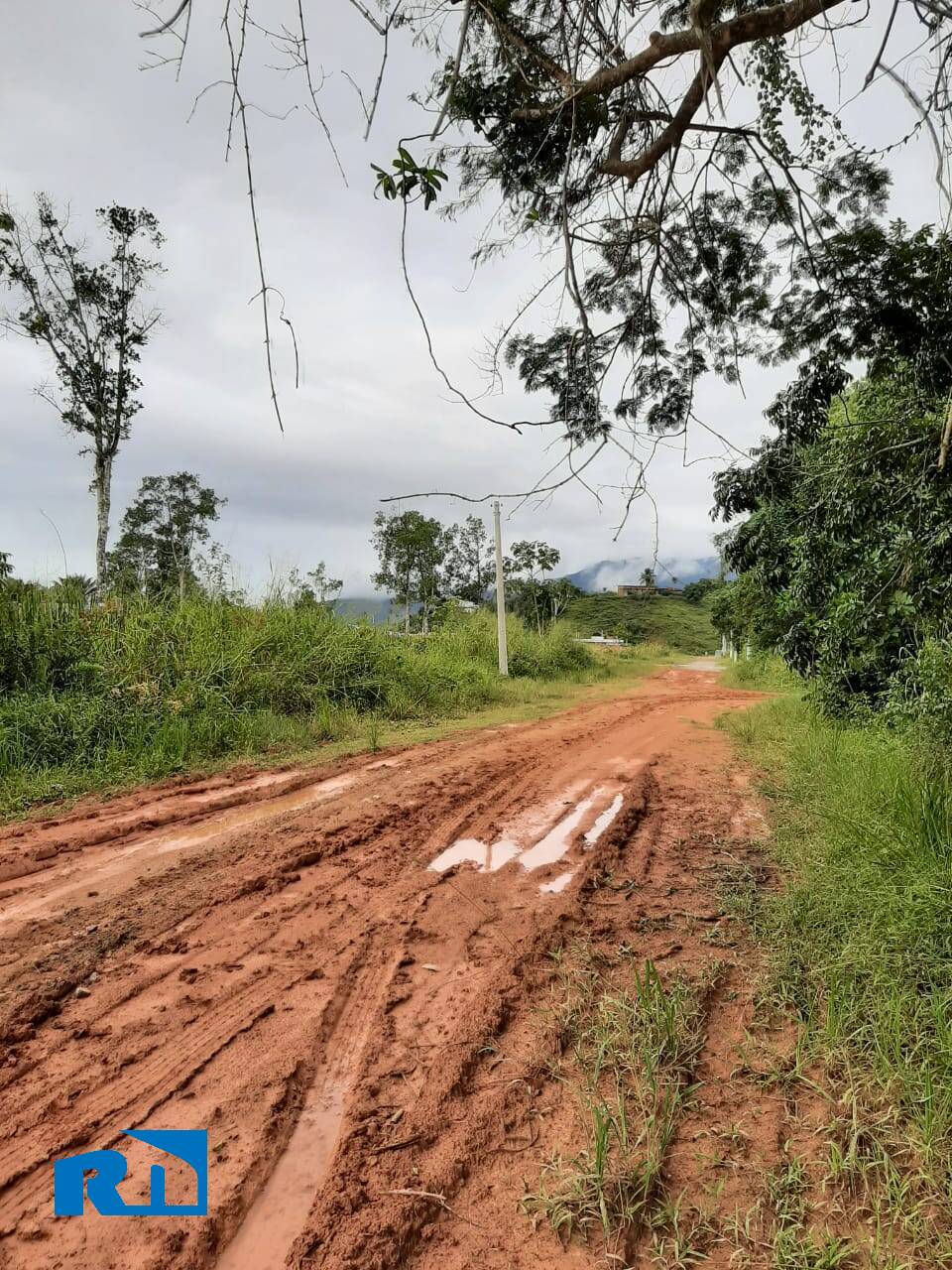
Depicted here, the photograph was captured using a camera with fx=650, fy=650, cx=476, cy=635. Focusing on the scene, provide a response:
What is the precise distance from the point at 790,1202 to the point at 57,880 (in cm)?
353

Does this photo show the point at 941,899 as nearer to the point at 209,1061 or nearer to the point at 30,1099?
the point at 209,1061

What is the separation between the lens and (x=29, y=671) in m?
6.30

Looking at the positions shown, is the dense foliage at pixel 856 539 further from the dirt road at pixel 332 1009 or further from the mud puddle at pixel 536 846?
the mud puddle at pixel 536 846

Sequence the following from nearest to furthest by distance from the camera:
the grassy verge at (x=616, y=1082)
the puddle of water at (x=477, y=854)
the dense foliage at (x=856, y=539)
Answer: the grassy verge at (x=616, y=1082), the puddle of water at (x=477, y=854), the dense foliage at (x=856, y=539)

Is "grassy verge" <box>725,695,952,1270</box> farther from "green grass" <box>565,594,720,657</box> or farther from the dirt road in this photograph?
"green grass" <box>565,594,720,657</box>

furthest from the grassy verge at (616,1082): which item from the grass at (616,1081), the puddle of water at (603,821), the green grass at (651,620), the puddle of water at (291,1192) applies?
the green grass at (651,620)

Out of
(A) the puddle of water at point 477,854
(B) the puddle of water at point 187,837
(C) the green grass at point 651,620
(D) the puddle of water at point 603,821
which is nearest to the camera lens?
(B) the puddle of water at point 187,837

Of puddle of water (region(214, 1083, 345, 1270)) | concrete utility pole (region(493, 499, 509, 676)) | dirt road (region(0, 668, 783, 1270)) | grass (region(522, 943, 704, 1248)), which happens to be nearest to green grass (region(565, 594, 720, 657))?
concrete utility pole (region(493, 499, 509, 676))

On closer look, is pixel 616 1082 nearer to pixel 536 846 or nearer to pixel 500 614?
pixel 536 846

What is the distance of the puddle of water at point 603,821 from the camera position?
4148 millimetres

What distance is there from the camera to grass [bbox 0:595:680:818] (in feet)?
18.2

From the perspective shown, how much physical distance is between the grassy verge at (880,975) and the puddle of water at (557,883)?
940mm

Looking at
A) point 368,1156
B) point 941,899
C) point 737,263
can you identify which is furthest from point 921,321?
point 368,1156

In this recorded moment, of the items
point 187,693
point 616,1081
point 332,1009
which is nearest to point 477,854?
point 332,1009
